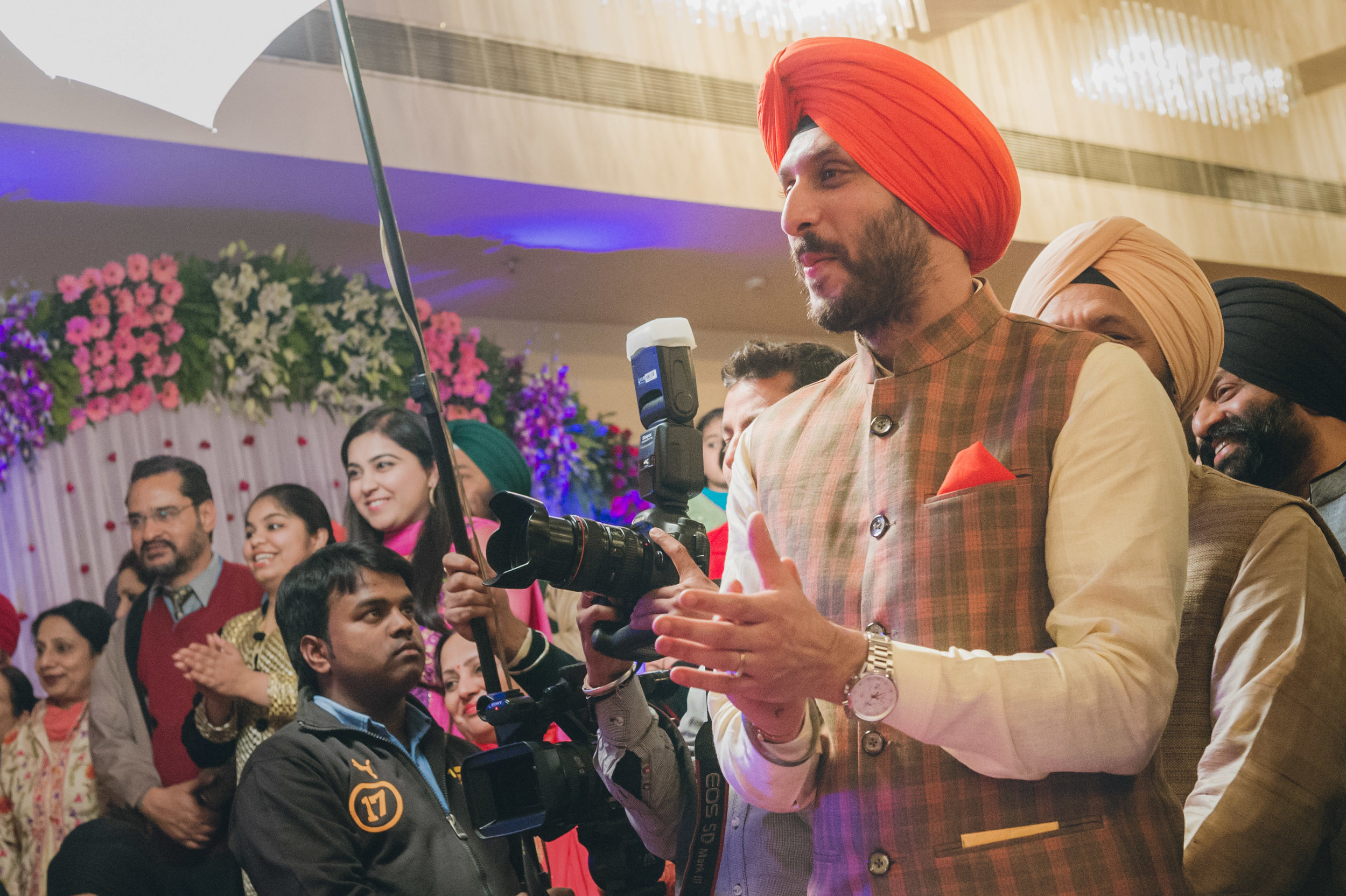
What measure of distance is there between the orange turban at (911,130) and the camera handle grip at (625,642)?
58cm

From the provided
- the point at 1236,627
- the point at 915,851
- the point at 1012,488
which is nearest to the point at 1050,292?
the point at 1236,627

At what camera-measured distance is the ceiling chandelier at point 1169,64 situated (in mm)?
5582

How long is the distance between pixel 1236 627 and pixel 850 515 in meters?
0.71

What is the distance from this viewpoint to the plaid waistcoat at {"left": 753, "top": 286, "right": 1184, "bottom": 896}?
3.35 feet

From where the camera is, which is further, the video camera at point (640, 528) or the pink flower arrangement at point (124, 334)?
the pink flower arrangement at point (124, 334)

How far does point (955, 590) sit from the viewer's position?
41.9 inches

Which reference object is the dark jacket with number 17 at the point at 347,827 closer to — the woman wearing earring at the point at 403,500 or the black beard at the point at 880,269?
the black beard at the point at 880,269

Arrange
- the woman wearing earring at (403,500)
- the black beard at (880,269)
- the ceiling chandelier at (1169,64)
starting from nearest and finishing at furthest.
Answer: the black beard at (880,269) → the woman wearing earring at (403,500) → the ceiling chandelier at (1169,64)

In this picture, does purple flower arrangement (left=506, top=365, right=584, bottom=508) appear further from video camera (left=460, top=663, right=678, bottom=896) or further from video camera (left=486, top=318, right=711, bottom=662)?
video camera (left=486, top=318, right=711, bottom=662)

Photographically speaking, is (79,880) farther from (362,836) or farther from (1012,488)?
(1012,488)

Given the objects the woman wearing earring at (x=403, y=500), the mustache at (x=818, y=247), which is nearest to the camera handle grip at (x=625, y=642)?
the mustache at (x=818, y=247)

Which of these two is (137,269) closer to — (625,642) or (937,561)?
(625,642)

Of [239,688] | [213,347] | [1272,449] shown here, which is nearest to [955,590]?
[1272,449]

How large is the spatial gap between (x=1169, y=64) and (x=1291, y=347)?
3999 mm
